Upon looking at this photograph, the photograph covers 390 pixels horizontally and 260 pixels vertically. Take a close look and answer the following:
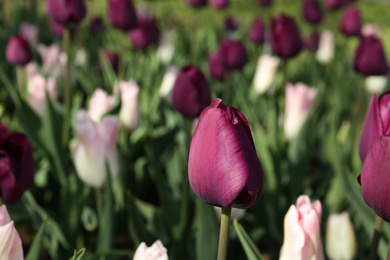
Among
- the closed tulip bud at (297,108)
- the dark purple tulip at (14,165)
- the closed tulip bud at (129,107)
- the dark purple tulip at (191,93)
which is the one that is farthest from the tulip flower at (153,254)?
the closed tulip bud at (297,108)

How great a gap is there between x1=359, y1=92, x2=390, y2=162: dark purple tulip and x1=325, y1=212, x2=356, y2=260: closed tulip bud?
13.4 inches

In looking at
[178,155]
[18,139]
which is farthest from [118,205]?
[18,139]

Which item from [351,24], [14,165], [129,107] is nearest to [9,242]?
[14,165]

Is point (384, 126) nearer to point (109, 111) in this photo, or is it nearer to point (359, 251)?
point (359, 251)

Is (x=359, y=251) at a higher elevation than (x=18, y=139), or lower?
lower

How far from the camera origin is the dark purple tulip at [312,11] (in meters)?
3.29

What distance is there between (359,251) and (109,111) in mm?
844

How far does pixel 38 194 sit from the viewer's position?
1.86 m

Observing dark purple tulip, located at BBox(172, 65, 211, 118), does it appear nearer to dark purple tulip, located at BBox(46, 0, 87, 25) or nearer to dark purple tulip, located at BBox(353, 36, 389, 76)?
dark purple tulip, located at BBox(46, 0, 87, 25)

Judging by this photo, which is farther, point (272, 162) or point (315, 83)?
point (315, 83)

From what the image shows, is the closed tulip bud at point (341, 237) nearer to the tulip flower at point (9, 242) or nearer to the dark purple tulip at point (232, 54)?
the tulip flower at point (9, 242)

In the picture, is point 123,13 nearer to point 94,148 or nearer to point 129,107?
point 129,107

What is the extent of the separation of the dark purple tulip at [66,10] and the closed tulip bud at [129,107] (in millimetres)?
300

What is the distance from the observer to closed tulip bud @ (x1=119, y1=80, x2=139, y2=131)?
1.74 m
